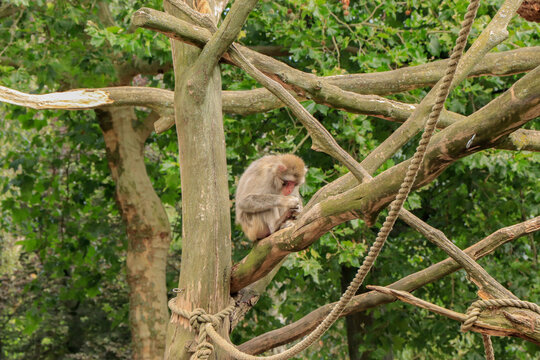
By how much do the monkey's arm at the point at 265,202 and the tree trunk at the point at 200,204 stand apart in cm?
84

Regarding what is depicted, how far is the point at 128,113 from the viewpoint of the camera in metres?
8.20

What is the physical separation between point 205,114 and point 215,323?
1.15 meters

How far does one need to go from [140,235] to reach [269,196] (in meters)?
3.41

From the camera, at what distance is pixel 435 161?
2.53 m

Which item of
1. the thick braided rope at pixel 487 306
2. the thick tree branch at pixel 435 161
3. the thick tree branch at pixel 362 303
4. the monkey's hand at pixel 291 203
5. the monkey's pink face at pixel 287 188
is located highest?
the monkey's pink face at pixel 287 188

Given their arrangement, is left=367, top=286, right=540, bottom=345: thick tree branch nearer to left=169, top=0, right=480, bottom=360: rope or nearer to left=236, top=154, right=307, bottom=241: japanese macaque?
left=169, top=0, right=480, bottom=360: rope

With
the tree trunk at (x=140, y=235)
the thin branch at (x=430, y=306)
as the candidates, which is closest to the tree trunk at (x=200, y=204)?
the thin branch at (x=430, y=306)

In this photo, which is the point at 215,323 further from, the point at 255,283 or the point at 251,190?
the point at 251,190

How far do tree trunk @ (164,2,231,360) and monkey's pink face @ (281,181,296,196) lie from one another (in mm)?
1063

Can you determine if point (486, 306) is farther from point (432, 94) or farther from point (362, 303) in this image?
point (362, 303)

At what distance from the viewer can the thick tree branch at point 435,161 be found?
7.53ft

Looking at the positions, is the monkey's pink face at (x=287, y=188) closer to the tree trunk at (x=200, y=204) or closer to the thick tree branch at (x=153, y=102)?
the thick tree branch at (x=153, y=102)

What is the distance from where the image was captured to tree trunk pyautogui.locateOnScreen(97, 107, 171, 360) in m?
7.37

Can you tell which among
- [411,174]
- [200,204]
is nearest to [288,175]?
[200,204]
